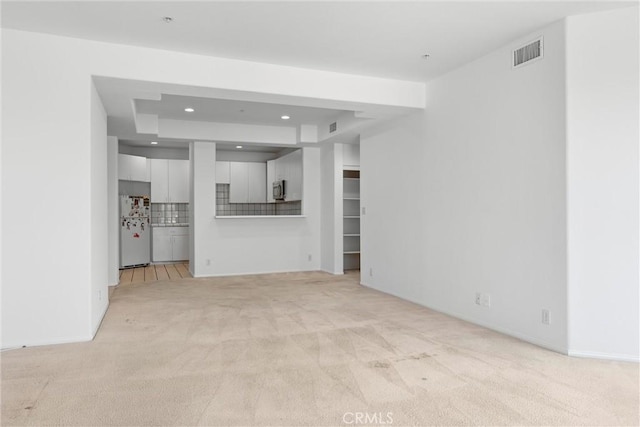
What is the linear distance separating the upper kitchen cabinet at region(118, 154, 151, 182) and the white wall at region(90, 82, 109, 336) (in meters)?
3.51

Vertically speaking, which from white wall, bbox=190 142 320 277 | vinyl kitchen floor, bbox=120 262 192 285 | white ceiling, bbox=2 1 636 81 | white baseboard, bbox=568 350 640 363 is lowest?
vinyl kitchen floor, bbox=120 262 192 285

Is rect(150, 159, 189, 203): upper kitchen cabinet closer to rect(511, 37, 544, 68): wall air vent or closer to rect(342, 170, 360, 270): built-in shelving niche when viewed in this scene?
rect(342, 170, 360, 270): built-in shelving niche

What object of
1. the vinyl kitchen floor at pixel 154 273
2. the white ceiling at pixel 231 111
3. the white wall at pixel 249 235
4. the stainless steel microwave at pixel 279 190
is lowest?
the vinyl kitchen floor at pixel 154 273

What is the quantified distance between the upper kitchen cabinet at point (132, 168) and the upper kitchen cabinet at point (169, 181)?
215mm

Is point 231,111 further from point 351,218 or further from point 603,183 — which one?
point 603,183

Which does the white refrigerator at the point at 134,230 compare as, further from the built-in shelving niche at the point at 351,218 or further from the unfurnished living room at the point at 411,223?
the built-in shelving niche at the point at 351,218

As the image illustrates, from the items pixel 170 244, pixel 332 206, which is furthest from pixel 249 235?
pixel 170 244

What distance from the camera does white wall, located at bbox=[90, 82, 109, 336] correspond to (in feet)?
12.7

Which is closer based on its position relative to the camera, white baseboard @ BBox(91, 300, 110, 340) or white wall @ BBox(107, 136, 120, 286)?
white baseboard @ BBox(91, 300, 110, 340)

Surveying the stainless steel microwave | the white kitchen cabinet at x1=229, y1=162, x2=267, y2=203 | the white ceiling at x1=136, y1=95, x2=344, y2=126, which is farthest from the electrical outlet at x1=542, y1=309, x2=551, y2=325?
the white kitchen cabinet at x1=229, y1=162, x2=267, y2=203

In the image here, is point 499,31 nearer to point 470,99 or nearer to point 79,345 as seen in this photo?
point 470,99

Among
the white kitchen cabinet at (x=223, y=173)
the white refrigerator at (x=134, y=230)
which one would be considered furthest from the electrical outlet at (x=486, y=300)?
the white refrigerator at (x=134, y=230)

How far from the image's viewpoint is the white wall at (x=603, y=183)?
10.5 ft

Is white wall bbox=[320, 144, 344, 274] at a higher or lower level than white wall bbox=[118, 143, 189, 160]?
lower
